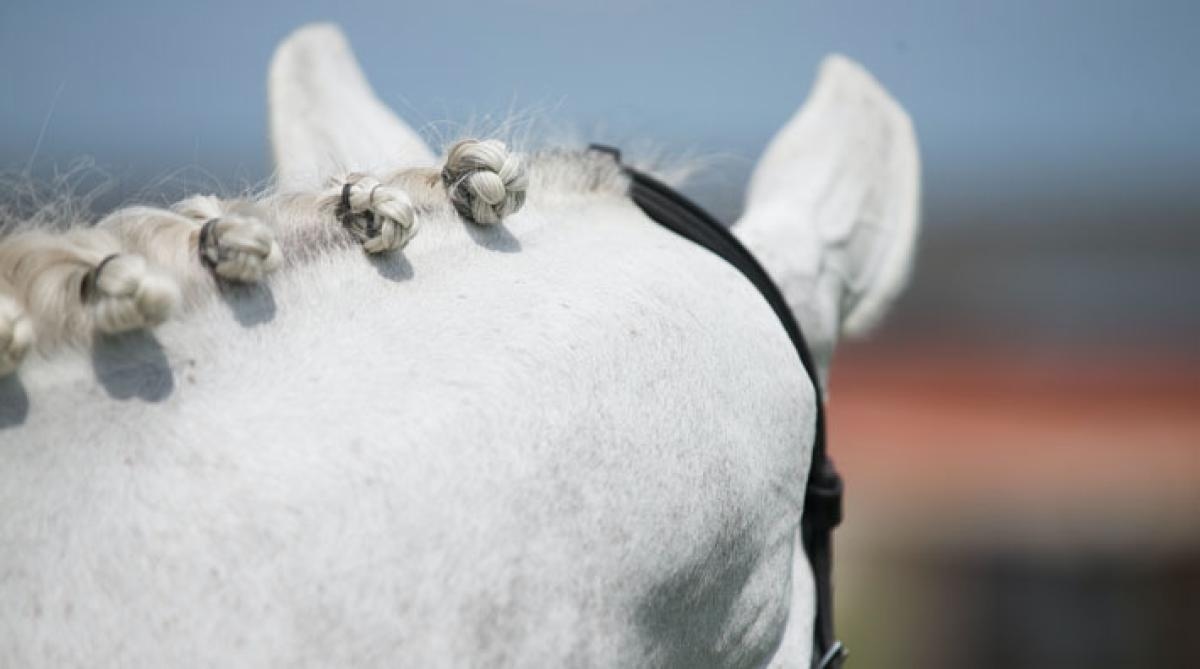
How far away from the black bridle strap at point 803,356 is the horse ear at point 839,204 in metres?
0.25

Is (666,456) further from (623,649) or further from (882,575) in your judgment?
(882,575)

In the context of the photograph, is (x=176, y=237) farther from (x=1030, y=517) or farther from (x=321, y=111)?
(x=1030, y=517)

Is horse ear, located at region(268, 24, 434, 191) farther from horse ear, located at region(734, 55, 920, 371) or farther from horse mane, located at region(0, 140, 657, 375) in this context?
horse mane, located at region(0, 140, 657, 375)

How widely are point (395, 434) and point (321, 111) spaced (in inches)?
66.1

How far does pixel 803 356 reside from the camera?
172 cm

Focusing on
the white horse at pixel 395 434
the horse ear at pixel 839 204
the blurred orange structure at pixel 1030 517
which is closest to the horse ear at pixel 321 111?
the horse ear at pixel 839 204

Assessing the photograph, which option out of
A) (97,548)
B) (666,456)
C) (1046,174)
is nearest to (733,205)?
(666,456)

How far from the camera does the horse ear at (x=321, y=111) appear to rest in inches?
95.4

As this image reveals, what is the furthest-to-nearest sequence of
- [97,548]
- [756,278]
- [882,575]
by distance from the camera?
[882,575] < [756,278] < [97,548]

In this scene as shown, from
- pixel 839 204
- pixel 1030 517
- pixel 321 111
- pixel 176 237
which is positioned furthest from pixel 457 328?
pixel 1030 517

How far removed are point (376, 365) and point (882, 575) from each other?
36.3 ft

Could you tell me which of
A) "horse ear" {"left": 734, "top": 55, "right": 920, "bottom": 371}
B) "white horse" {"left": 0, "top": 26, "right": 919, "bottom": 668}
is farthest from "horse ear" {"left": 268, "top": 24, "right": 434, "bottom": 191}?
"white horse" {"left": 0, "top": 26, "right": 919, "bottom": 668}

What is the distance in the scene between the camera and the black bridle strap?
1.66m

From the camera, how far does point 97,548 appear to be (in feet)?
2.88
